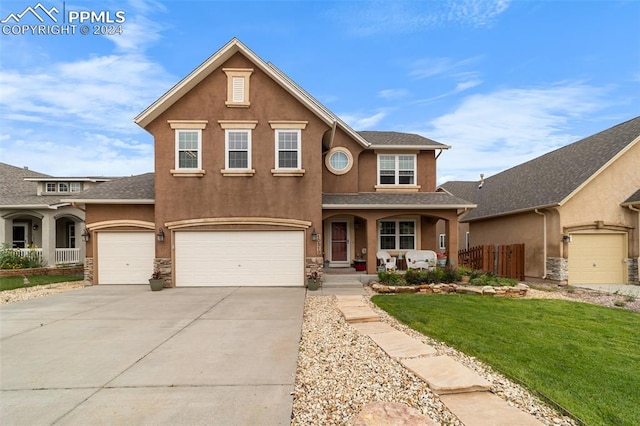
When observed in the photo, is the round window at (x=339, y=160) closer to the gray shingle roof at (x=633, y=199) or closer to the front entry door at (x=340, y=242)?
the front entry door at (x=340, y=242)

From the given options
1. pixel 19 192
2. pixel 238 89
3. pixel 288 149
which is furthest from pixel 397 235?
pixel 19 192

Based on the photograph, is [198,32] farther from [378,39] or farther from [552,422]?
[552,422]

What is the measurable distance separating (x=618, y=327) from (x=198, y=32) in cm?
1616

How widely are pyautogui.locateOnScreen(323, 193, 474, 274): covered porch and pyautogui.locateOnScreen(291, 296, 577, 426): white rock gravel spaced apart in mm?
7512

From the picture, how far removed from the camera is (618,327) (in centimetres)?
707

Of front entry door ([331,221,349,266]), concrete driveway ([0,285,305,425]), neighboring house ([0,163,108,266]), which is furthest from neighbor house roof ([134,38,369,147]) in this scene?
neighboring house ([0,163,108,266])

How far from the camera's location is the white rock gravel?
3.56 meters

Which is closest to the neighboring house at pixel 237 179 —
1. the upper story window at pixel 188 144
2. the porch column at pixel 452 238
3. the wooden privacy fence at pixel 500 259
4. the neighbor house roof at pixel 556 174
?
the upper story window at pixel 188 144

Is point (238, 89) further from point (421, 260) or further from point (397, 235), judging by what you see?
point (421, 260)

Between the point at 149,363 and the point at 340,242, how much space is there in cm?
1090

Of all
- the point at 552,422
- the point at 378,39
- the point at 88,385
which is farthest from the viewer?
the point at 378,39

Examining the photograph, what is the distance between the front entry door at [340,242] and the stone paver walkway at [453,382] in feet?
28.1

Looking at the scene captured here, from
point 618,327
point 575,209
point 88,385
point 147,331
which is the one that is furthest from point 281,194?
point 575,209

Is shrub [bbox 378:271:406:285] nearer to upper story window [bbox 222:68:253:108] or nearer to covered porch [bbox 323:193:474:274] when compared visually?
covered porch [bbox 323:193:474:274]
